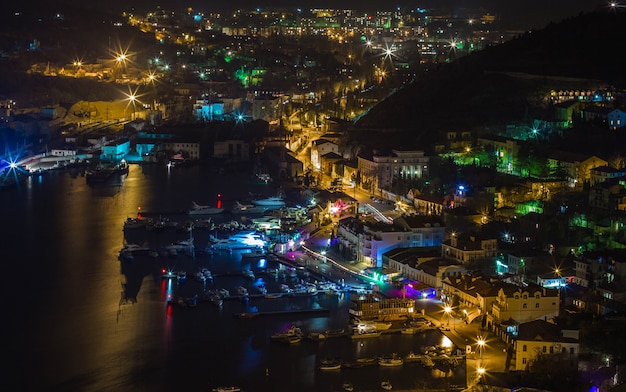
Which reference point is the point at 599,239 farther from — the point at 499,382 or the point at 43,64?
the point at 43,64

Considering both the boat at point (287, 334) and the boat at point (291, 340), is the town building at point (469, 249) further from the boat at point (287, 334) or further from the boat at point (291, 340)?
the boat at point (291, 340)

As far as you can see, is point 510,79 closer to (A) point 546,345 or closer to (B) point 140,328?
(B) point 140,328

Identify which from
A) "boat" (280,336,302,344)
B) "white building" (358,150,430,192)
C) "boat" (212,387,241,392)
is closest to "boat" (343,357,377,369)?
"boat" (280,336,302,344)

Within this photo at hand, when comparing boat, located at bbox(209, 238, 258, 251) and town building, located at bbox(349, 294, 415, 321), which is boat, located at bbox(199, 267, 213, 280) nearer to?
boat, located at bbox(209, 238, 258, 251)

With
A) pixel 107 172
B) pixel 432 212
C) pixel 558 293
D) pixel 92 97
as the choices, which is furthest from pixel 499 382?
pixel 92 97

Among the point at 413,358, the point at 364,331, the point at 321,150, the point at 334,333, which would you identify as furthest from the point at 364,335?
the point at 321,150

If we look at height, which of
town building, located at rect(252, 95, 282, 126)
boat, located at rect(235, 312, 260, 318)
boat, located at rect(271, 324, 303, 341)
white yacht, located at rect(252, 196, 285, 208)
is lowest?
boat, located at rect(271, 324, 303, 341)
